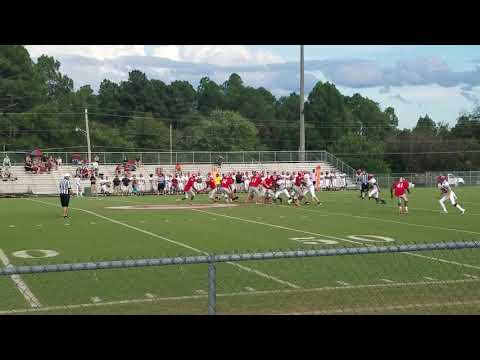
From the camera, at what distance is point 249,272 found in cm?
1108

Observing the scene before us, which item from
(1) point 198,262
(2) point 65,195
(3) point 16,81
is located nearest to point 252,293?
(1) point 198,262

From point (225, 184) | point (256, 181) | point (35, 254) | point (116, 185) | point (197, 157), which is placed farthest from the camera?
point (197, 157)

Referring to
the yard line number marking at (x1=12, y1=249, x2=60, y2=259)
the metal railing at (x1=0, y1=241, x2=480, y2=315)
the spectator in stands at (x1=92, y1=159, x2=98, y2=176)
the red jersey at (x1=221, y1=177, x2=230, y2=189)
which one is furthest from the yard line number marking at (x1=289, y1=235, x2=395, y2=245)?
the spectator in stands at (x1=92, y1=159, x2=98, y2=176)

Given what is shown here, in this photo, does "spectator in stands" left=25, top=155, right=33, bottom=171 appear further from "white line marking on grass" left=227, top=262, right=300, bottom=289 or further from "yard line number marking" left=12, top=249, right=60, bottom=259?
"white line marking on grass" left=227, top=262, right=300, bottom=289

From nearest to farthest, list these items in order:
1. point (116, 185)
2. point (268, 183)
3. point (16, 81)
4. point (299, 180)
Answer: point (299, 180) → point (268, 183) → point (116, 185) → point (16, 81)

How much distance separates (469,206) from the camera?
89.8 ft

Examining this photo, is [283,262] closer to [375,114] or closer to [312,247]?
[312,247]

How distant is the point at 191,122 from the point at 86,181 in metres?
53.6

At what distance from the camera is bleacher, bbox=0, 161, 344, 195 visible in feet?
139

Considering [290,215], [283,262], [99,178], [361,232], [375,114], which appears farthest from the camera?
[375,114]

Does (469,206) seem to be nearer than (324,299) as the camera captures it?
No

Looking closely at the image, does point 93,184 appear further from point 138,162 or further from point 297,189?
point 297,189
